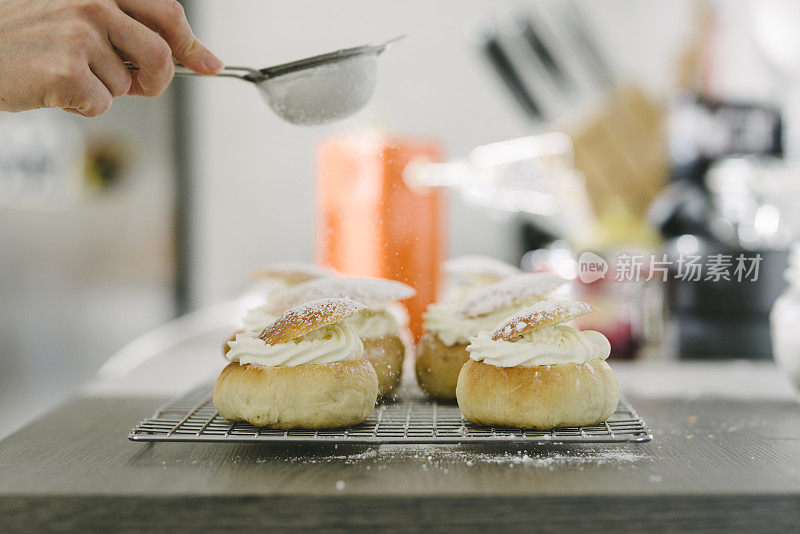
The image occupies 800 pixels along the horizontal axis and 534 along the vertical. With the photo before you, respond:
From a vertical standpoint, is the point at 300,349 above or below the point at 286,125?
below

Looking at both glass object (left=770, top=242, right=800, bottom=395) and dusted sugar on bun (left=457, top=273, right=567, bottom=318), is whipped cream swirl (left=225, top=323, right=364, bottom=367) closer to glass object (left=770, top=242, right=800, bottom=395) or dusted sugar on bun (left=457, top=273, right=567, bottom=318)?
dusted sugar on bun (left=457, top=273, right=567, bottom=318)

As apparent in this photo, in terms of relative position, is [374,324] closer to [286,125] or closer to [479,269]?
[479,269]

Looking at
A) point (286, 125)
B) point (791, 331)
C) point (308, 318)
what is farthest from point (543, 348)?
point (286, 125)

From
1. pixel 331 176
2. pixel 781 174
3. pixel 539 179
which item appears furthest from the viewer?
pixel 539 179

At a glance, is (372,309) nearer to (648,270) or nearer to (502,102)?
(648,270)

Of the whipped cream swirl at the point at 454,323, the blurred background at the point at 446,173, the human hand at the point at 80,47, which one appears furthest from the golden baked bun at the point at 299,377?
the blurred background at the point at 446,173

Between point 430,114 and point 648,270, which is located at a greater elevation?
point 430,114

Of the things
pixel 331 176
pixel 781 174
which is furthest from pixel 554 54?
pixel 331 176
